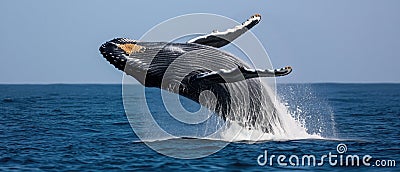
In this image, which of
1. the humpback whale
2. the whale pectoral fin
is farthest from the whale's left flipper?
the whale pectoral fin

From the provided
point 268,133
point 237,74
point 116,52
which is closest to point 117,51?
point 116,52

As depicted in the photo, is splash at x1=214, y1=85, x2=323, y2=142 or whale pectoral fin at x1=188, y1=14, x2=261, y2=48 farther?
splash at x1=214, y1=85, x2=323, y2=142

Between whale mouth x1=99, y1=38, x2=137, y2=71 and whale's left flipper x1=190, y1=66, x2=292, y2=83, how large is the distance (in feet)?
4.11

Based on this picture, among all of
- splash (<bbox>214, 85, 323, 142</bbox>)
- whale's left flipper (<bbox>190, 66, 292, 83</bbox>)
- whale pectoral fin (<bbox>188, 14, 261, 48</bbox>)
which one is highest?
whale pectoral fin (<bbox>188, 14, 261, 48</bbox>)

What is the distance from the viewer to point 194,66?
42.0ft

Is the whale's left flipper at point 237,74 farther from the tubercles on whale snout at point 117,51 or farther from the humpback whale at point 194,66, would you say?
the tubercles on whale snout at point 117,51

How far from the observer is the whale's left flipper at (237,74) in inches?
430

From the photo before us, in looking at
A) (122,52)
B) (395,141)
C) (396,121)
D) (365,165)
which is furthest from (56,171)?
(396,121)

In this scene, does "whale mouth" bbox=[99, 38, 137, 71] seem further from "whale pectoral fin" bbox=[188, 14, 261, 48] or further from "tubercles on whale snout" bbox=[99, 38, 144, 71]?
"whale pectoral fin" bbox=[188, 14, 261, 48]

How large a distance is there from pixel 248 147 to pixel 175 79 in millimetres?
2369

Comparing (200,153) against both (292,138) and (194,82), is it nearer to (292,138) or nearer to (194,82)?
(194,82)

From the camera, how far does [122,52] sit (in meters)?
12.2

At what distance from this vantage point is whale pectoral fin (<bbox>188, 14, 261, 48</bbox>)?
1256cm

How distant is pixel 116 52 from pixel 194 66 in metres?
1.51
